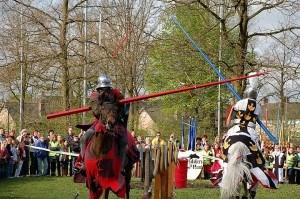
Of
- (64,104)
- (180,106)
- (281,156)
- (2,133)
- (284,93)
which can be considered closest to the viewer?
(2,133)

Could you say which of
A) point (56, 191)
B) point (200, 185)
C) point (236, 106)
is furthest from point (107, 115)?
point (200, 185)

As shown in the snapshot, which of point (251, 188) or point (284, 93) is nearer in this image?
point (251, 188)

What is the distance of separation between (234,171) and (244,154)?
0.37 m

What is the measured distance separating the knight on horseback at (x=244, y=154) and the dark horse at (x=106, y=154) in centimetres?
186

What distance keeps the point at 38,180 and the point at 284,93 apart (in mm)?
26958

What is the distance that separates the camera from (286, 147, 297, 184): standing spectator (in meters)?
23.5

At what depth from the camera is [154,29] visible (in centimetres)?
3059

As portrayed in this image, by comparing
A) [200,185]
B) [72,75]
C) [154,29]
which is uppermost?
[154,29]

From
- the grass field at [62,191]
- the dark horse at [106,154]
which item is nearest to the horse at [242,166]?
the dark horse at [106,154]

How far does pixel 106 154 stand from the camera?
880cm

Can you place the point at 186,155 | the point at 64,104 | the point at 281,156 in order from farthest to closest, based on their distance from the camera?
the point at 64,104 → the point at 281,156 → the point at 186,155

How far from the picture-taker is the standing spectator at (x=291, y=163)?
77.1 ft

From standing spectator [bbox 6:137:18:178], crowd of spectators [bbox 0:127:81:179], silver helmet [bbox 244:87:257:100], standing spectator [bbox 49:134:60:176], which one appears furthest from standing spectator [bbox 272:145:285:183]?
silver helmet [bbox 244:87:257:100]

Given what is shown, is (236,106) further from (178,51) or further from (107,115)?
(178,51)
